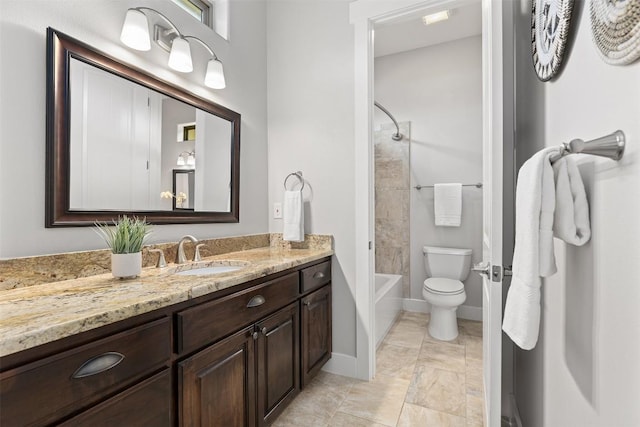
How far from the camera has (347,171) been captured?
204cm

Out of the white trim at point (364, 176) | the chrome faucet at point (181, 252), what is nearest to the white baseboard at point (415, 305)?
the white trim at point (364, 176)

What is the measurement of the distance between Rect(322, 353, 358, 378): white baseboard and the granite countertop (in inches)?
41.3

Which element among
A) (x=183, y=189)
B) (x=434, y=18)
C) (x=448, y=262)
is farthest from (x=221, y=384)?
(x=434, y=18)

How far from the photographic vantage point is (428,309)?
3209 millimetres

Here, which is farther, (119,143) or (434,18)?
(434,18)

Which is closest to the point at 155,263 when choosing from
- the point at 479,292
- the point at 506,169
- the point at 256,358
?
the point at 256,358

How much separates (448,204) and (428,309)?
44.6 inches

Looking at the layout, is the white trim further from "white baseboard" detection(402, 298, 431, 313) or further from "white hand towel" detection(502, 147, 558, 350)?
"white baseboard" detection(402, 298, 431, 313)

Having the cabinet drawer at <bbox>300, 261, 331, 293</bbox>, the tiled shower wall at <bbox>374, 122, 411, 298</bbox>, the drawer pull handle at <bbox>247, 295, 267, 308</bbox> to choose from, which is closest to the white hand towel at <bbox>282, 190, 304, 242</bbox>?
the cabinet drawer at <bbox>300, 261, 331, 293</bbox>

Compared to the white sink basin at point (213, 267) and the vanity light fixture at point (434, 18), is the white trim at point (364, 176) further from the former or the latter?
the vanity light fixture at point (434, 18)

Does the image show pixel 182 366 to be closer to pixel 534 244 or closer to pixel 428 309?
pixel 534 244

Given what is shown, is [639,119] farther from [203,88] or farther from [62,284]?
[203,88]

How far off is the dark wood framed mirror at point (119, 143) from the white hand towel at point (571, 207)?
1.59 meters

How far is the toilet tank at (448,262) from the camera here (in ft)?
9.56
